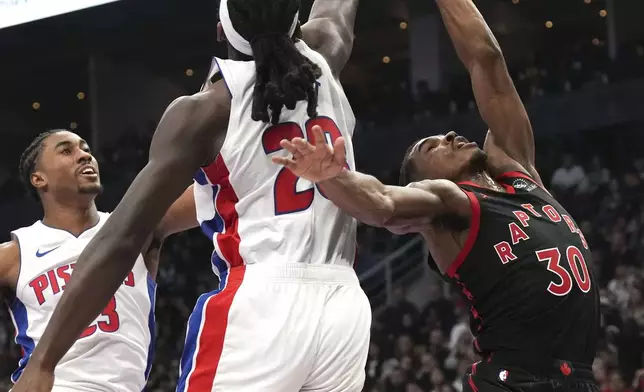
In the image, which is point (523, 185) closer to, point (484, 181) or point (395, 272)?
point (484, 181)

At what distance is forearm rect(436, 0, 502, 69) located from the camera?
362cm

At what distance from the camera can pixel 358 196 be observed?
245 centimetres

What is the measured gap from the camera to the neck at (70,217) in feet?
12.4

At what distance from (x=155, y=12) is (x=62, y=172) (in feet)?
24.2

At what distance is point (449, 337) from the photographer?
8.94 meters

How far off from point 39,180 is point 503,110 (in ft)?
6.10

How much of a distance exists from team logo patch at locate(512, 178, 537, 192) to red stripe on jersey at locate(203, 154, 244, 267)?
129cm

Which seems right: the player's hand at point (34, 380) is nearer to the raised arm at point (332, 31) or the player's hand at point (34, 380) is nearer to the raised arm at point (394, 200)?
the raised arm at point (394, 200)

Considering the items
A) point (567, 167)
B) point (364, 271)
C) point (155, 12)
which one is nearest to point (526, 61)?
point (567, 167)

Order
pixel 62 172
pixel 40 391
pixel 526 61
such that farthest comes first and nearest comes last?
pixel 526 61, pixel 62 172, pixel 40 391

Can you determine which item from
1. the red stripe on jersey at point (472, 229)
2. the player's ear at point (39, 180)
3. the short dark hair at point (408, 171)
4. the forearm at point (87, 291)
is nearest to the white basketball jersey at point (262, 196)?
the forearm at point (87, 291)

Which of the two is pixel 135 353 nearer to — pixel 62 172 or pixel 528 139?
pixel 62 172

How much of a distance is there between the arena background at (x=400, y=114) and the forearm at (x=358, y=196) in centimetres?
464

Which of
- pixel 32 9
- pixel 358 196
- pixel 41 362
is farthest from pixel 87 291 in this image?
pixel 32 9
